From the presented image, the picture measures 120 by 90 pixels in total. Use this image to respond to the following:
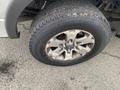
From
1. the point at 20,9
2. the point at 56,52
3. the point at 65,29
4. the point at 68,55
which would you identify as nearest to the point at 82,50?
the point at 68,55

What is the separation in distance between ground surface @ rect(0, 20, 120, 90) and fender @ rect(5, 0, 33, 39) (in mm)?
486

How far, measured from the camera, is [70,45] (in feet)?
8.44

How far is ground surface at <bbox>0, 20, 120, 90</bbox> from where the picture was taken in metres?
2.71

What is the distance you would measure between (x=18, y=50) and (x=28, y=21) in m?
0.37

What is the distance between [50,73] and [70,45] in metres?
0.44

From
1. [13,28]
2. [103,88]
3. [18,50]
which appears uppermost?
[13,28]

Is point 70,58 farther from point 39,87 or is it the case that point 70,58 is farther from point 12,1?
point 12,1

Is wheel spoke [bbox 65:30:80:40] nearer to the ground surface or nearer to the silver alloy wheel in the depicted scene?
the silver alloy wheel

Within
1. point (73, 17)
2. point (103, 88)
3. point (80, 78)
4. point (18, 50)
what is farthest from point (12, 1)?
point (103, 88)

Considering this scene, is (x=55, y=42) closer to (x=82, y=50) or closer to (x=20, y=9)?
(x=82, y=50)

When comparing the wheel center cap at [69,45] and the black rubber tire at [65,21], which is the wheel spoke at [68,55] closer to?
the wheel center cap at [69,45]

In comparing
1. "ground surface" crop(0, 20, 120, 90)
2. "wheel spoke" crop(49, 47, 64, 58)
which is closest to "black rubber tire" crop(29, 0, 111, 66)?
"wheel spoke" crop(49, 47, 64, 58)

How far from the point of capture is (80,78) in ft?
9.16

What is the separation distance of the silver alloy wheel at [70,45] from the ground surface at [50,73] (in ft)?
0.74
